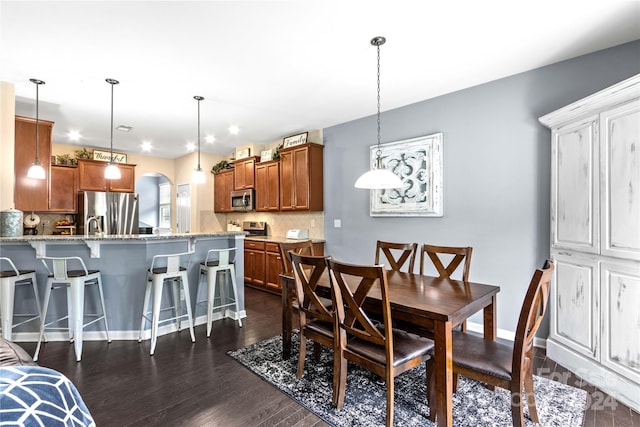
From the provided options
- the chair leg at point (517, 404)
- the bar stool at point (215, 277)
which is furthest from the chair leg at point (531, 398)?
the bar stool at point (215, 277)

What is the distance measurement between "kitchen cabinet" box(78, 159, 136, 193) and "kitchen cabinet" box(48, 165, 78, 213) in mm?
120

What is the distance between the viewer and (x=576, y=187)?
100 inches

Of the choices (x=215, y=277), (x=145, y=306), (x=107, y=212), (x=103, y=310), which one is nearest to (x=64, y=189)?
(x=107, y=212)

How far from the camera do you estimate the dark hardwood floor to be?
196cm

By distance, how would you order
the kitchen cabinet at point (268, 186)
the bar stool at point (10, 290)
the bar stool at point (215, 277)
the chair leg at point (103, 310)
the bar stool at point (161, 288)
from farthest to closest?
the kitchen cabinet at point (268, 186) < the bar stool at point (215, 277) < the chair leg at point (103, 310) < the bar stool at point (161, 288) < the bar stool at point (10, 290)

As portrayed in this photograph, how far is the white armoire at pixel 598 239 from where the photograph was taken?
2.13 metres

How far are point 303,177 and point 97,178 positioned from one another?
157 inches

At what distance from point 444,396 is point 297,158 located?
3.93 meters

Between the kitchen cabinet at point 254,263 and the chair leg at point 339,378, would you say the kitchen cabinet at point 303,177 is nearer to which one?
the kitchen cabinet at point 254,263

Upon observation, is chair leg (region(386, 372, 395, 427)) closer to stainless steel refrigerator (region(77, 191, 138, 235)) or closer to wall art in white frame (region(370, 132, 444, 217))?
wall art in white frame (region(370, 132, 444, 217))

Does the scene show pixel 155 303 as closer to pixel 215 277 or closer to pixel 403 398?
pixel 215 277

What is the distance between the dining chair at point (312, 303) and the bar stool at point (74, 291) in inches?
78.0

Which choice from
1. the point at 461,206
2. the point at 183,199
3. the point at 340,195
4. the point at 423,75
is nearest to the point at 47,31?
the point at 423,75

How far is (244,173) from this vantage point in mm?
6082
